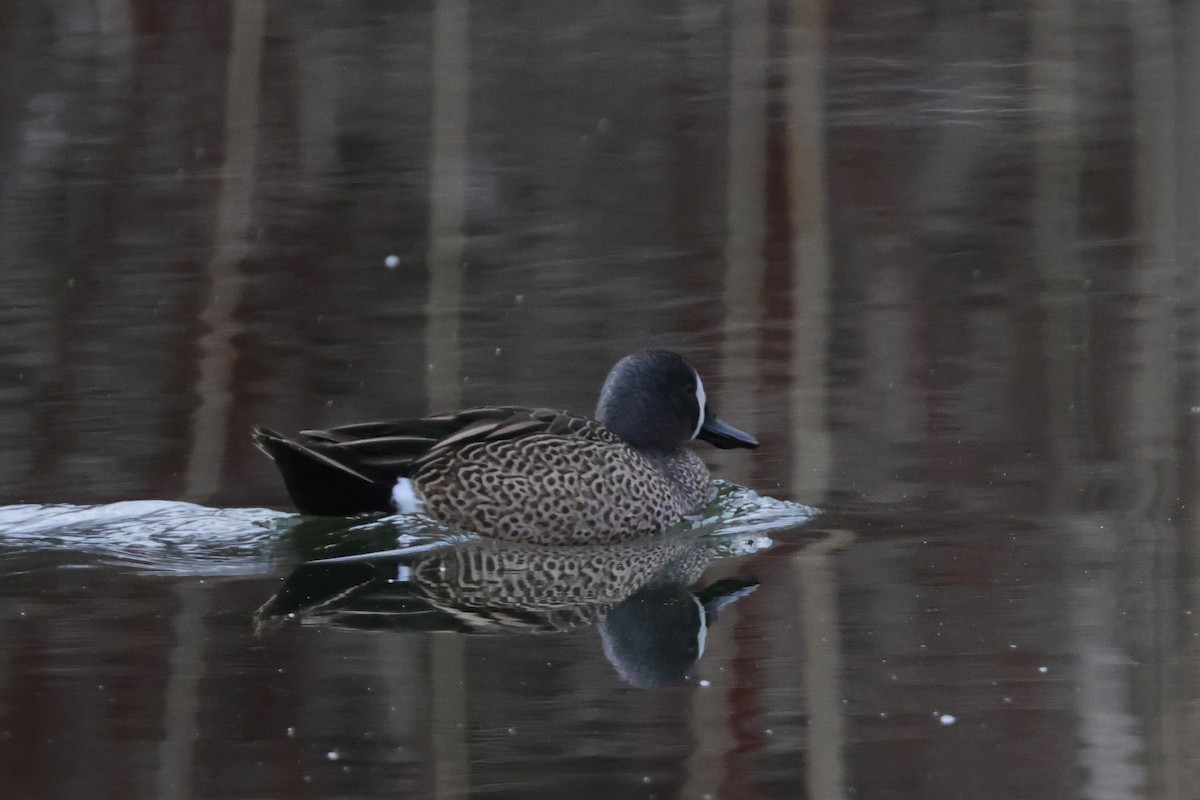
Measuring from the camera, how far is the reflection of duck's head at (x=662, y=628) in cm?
524

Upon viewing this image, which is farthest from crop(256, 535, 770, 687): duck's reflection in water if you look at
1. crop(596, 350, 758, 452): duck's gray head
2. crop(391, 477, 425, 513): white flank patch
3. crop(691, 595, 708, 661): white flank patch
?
crop(596, 350, 758, 452): duck's gray head

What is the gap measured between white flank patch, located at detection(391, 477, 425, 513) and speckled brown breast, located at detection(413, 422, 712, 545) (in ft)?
0.09

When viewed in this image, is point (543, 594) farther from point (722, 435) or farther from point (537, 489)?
point (722, 435)

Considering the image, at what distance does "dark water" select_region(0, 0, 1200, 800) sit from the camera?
4.70 metres

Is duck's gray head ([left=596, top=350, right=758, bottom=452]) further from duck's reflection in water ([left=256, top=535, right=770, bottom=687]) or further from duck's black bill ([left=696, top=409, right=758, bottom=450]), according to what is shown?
duck's reflection in water ([left=256, top=535, right=770, bottom=687])

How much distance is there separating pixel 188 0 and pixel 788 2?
16.8 feet

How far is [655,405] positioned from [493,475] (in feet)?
3.05

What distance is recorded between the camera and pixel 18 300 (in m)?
11.3

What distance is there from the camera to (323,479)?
6.72 metres

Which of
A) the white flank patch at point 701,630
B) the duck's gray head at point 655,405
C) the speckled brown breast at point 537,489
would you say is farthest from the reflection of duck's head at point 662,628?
the duck's gray head at point 655,405

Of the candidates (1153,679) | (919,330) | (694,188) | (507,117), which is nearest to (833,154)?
(694,188)

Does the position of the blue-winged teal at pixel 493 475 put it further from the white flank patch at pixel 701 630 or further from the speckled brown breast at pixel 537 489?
the white flank patch at pixel 701 630

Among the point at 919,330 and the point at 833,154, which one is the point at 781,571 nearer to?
the point at 919,330

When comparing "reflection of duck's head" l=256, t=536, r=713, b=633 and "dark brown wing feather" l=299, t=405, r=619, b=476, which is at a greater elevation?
"dark brown wing feather" l=299, t=405, r=619, b=476
